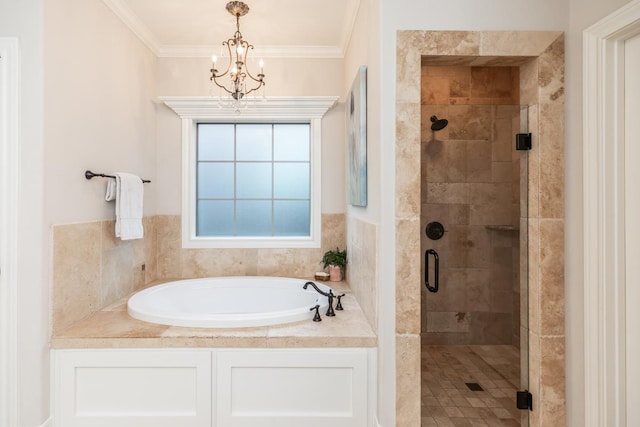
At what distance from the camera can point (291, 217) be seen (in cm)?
346

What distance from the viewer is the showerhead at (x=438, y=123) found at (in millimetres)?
2130

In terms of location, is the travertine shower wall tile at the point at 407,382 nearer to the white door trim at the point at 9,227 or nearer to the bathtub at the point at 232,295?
the bathtub at the point at 232,295

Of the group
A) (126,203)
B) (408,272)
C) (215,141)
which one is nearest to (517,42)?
(408,272)

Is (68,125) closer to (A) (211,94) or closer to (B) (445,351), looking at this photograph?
(A) (211,94)

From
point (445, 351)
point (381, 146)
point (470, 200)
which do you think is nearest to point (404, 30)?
point (381, 146)

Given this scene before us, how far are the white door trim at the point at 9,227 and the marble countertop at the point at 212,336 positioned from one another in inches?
8.2

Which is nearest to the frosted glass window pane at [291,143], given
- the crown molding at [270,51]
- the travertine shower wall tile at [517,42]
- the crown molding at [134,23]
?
the crown molding at [270,51]

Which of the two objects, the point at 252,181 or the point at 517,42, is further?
the point at 252,181

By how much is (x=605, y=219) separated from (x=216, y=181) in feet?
9.41

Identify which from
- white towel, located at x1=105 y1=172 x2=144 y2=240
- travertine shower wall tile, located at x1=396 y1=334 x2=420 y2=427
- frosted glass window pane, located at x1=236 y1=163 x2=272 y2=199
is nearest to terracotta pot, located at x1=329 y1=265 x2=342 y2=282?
frosted glass window pane, located at x1=236 y1=163 x2=272 y2=199

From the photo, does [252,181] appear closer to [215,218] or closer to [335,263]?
[215,218]

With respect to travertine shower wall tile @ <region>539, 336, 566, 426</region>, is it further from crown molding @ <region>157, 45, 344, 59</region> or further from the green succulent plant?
crown molding @ <region>157, 45, 344, 59</region>

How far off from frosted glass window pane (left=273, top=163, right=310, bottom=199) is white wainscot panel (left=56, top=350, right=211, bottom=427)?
1839 mm

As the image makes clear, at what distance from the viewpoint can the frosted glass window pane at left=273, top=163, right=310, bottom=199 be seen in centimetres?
347
